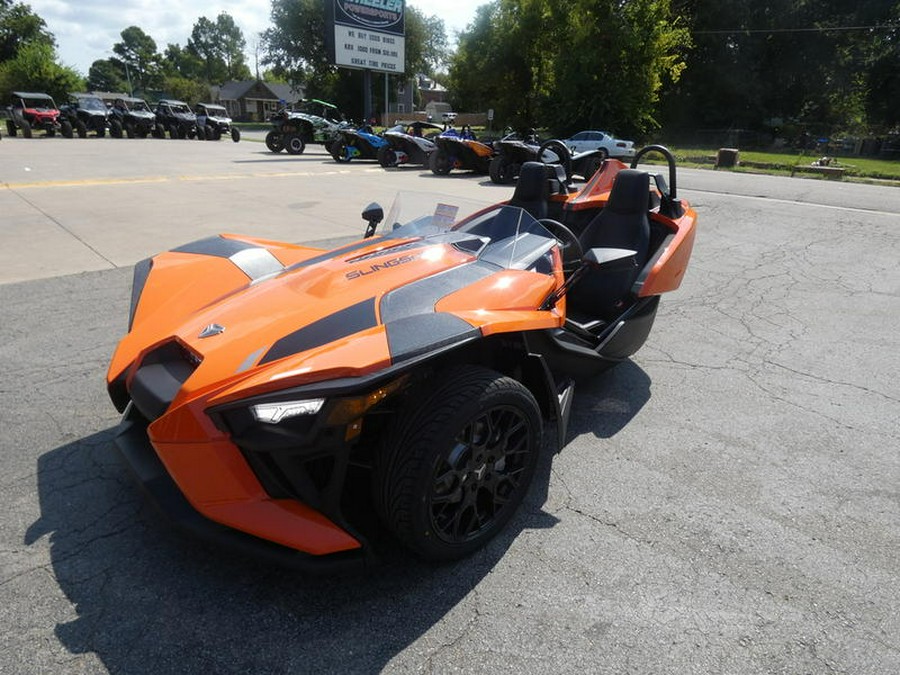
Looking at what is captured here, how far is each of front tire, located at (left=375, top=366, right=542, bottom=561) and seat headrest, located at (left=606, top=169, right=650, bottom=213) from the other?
2474 mm

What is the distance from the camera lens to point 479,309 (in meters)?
2.11

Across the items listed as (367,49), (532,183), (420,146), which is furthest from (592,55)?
(532,183)

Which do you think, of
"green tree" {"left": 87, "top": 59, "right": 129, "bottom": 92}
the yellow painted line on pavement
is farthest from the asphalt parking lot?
"green tree" {"left": 87, "top": 59, "right": 129, "bottom": 92}

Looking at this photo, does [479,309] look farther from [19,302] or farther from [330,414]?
[19,302]

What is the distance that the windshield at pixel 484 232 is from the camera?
266 cm

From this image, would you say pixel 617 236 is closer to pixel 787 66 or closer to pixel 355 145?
pixel 355 145

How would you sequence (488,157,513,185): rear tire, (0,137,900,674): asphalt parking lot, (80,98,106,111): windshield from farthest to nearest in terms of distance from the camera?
(80,98,106,111): windshield → (488,157,513,185): rear tire → (0,137,900,674): asphalt parking lot

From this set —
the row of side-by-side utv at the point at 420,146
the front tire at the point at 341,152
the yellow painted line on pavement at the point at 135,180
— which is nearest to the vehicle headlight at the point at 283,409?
the row of side-by-side utv at the point at 420,146

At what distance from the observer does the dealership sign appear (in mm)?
26859

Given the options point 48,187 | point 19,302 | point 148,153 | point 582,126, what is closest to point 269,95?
point 582,126

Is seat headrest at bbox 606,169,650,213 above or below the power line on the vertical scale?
below

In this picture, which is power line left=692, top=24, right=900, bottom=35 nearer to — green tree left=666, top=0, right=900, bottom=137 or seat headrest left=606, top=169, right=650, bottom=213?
green tree left=666, top=0, right=900, bottom=137

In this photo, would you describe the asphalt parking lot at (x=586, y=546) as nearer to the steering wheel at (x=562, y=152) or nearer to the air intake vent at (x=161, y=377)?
the air intake vent at (x=161, y=377)

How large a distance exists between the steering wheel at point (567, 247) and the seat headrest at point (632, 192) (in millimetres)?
1232
